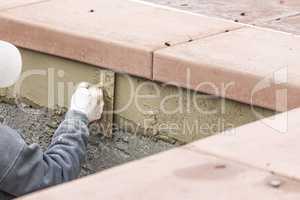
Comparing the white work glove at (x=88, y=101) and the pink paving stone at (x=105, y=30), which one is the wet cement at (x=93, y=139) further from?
the pink paving stone at (x=105, y=30)

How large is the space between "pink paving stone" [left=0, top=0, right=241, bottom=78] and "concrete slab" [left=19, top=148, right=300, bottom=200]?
Answer: 4.02 ft

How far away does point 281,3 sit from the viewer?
4.89 meters

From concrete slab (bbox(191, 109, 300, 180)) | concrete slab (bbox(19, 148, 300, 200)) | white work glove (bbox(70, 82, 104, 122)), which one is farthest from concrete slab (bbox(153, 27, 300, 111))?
concrete slab (bbox(19, 148, 300, 200))

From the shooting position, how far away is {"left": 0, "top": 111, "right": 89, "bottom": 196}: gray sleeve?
9.55 ft

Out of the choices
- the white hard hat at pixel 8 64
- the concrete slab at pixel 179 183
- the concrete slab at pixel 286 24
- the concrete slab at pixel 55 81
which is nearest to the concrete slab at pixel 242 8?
the concrete slab at pixel 286 24

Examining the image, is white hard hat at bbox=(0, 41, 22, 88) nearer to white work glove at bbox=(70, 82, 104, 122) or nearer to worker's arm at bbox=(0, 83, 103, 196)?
worker's arm at bbox=(0, 83, 103, 196)

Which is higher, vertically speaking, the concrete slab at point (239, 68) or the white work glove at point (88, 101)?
the concrete slab at point (239, 68)

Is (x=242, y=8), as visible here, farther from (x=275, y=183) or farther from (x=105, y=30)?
(x=275, y=183)

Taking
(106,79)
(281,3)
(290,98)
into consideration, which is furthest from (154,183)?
(281,3)

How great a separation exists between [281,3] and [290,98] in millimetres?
1910

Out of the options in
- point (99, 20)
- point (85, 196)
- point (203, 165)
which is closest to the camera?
point (85, 196)

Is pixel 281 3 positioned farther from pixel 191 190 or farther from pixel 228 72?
pixel 191 190

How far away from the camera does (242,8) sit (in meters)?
4.70

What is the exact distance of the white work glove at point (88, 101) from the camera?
3592 mm
